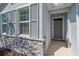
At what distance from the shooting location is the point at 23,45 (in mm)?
2012

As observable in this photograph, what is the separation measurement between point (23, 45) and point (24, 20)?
0.41m

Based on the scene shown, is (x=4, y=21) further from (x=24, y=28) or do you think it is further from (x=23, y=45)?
(x=23, y=45)

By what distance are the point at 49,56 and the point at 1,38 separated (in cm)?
83

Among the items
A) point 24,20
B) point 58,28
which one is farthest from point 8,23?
point 58,28

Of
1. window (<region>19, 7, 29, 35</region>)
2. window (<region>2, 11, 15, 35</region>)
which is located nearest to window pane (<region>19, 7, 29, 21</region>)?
window (<region>19, 7, 29, 35</region>)

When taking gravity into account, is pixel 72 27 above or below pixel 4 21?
below

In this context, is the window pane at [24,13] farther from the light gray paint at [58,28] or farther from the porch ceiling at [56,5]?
the light gray paint at [58,28]

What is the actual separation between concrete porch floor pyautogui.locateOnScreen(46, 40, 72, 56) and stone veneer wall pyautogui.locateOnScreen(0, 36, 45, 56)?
128mm

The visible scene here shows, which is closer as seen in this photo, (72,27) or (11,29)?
(72,27)

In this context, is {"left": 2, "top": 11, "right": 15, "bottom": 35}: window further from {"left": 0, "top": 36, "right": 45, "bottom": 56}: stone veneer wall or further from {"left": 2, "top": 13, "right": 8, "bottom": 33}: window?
{"left": 0, "top": 36, "right": 45, "bottom": 56}: stone veneer wall

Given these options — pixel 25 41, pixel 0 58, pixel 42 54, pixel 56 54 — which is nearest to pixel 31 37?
pixel 25 41

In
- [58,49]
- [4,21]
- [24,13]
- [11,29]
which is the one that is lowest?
[58,49]

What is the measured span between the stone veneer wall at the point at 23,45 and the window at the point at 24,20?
0.15 m

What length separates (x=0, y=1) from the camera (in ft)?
6.53
